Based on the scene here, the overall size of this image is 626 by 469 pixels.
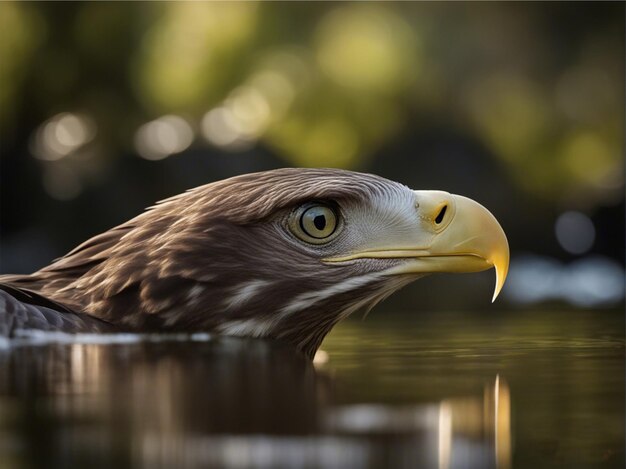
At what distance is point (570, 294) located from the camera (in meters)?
10.6

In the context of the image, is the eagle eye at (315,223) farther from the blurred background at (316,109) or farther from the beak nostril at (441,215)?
the blurred background at (316,109)

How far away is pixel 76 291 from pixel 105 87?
12225 mm

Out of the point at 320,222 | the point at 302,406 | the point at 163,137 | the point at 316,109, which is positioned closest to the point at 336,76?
the point at 316,109

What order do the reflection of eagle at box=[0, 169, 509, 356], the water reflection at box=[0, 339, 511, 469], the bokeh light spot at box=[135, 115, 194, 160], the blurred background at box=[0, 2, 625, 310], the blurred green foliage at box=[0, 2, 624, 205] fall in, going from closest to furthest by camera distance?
1. the water reflection at box=[0, 339, 511, 469]
2. the reflection of eagle at box=[0, 169, 509, 356]
3. the blurred background at box=[0, 2, 625, 310]
4. the bokeh light spot at box=[135, 115, 194, 160]
5. the blurred green foliage at box=[0, 2, 624, 205]

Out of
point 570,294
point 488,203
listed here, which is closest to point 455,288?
point 570,294

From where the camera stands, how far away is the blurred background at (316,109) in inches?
557

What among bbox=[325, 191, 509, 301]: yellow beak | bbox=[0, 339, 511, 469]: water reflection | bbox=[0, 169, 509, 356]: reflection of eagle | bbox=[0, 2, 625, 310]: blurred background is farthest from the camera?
bbox=[0, 2, 625, 310]: blurred background

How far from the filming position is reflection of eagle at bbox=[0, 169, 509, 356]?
3695 millimetres

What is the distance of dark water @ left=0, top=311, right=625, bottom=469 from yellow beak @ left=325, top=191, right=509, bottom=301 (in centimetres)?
29

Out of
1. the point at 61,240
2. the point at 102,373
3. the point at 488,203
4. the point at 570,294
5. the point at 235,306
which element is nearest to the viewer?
the point at 102,373

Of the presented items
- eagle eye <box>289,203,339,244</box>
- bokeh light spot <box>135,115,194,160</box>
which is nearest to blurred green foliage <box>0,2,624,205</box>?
bokeh light spot <box>135,115,194,160</box>

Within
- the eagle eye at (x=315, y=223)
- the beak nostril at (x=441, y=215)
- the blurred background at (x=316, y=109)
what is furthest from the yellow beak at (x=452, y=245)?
the blurred background at (x=316, y=109)

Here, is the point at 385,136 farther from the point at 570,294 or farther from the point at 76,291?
the point at 76,291

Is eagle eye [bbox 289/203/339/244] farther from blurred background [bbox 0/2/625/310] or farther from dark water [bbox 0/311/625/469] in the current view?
blurred background [bbox 0/2/625/310]
